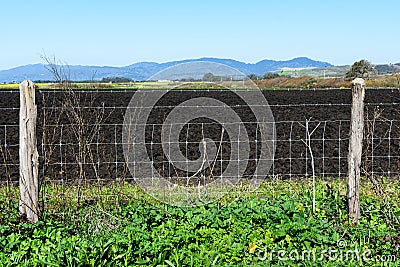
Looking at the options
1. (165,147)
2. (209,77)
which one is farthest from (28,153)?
(165,147)

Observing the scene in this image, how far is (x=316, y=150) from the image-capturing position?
11.8 m

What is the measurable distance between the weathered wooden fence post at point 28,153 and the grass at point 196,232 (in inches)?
7.3

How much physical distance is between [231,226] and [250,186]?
234cm

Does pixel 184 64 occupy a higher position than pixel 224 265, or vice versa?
pixel 184 64

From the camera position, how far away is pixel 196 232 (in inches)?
209

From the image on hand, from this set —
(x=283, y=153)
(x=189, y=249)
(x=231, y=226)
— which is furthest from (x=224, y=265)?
(x=283, y=153)

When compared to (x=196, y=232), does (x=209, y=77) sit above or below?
above

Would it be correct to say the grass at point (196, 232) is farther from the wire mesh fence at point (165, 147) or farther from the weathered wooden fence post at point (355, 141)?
the wire mesh fence at point (165, 147)

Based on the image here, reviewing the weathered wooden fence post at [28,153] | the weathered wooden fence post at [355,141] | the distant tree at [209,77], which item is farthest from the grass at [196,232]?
the distant tree at [209,77]

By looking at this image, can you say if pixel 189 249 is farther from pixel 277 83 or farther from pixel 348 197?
pixel 277 83

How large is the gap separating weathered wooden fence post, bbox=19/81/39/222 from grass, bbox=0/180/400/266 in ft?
0.61

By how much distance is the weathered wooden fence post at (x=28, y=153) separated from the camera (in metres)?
5.96

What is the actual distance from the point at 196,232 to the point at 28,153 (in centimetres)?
213

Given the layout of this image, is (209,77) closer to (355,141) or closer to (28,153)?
(355,141)
